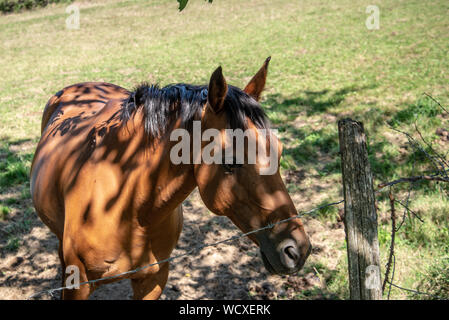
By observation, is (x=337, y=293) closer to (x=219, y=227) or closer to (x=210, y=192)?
(x=219, y=227)

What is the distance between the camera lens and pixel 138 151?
201cm

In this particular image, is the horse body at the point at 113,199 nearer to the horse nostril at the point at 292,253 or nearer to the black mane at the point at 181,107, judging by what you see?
the black mane at the point at 181,107

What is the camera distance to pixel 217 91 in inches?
66.9

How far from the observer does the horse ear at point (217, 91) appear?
1649 millimetres

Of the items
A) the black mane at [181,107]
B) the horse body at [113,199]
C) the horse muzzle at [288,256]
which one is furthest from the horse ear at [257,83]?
the horse muzzle at [288,256]

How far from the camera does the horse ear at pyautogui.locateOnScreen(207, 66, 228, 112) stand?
5.41 ft

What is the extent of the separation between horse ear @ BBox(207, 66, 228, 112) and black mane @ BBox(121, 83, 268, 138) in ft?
0.16

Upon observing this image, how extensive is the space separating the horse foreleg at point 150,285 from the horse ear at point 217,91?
1367mm

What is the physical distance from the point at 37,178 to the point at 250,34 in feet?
42.2

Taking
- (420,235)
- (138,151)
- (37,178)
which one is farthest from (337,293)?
(37,178)

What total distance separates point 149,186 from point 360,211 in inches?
42.1

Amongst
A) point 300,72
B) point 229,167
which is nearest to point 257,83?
point 229,167

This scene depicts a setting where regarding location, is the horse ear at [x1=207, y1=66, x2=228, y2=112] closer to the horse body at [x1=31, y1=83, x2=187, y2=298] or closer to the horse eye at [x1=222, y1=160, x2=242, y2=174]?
the horse eye at [x1=222, y1=160, x2=242, y2=174]

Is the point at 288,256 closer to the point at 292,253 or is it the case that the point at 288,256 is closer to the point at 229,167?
the point at 292,253
